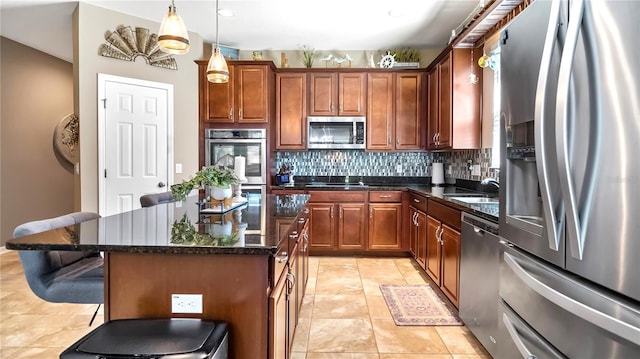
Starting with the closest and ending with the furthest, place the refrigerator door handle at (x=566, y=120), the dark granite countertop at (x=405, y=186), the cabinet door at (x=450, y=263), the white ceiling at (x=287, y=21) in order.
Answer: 1. the refrigerator door handle at (x=566, y=120)
2. the cabinet door at (x=450, y=263)
3. the dark granite countertop at (x=405, y=186)
4. the white ceiling at (x=287, y=21)

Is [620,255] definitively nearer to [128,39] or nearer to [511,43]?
[511,43]

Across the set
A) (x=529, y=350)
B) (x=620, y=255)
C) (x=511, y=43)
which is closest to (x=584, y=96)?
(x=620, y=255)

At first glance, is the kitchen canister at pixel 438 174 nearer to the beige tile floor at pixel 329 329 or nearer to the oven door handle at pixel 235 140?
the beige tile floor at pixel 329 329

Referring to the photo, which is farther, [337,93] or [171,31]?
[337,93]

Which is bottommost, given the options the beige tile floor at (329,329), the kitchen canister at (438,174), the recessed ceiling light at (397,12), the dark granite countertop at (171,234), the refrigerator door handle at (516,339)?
the beige tile floor at (329,329)

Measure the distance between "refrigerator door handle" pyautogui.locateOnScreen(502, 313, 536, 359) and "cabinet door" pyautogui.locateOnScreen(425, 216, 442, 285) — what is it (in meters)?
1.29

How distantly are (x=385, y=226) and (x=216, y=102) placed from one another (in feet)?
8.73

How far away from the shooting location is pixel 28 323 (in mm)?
2539

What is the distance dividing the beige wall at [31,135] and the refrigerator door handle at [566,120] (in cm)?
607

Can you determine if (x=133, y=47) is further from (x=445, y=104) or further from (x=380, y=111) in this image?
(x=445, y=104)

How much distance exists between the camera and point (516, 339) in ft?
5.07

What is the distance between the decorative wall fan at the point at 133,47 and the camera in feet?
12.8

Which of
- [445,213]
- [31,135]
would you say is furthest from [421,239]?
[31,135]

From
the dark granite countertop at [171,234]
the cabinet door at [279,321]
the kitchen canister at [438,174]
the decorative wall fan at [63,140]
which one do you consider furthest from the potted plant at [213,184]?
the decorative wall fan at [63,140]
